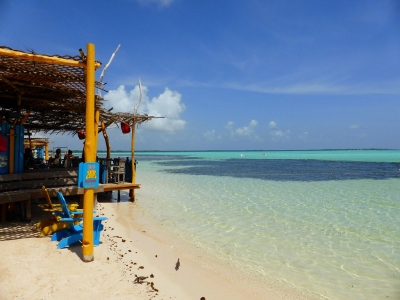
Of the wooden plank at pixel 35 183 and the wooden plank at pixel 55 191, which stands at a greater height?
the wooden plank at pixel 35 183

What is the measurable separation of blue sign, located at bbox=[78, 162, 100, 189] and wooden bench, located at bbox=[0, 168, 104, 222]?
146 centimetres

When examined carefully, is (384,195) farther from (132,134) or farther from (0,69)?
(0,69)

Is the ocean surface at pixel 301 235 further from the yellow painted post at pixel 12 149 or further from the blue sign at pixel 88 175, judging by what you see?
the yellow painted post at pixel 12 149

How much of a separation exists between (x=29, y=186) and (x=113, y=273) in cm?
457

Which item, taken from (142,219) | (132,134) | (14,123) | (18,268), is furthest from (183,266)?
(132,134)

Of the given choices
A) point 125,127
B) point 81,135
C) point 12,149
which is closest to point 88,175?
point 12,149

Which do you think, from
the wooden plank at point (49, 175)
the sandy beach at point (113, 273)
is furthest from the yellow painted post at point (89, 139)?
Result: the wooden plank at point (49, 175)

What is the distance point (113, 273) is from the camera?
15.9ft

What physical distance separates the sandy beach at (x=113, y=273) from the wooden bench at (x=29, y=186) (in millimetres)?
737

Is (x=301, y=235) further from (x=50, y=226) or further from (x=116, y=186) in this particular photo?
(x=116, y=186)

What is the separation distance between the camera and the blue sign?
5078 millimetres

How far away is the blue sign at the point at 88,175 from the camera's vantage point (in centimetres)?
508

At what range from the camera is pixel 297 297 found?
15.6ft

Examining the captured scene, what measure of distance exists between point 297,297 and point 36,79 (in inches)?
289
